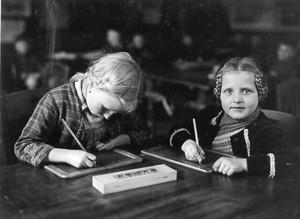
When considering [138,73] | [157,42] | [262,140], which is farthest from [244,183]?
[157,42]

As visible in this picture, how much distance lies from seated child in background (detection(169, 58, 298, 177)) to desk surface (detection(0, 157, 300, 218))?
16cm

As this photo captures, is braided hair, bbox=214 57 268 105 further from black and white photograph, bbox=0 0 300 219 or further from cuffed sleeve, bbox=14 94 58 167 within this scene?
cuffed sleeve, bbox=14 94 58 167

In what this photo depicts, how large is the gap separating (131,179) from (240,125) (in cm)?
52

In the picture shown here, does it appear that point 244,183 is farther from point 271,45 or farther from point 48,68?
point 48,68

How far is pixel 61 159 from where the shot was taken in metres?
1.20

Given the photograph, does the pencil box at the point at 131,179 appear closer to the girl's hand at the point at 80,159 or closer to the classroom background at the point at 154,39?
the girl's hand at the point at 80,159

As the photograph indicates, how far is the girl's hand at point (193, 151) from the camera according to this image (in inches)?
51.1

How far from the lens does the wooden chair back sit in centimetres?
135

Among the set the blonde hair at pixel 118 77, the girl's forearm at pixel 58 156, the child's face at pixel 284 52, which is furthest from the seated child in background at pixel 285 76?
the girl's forearm at pixel 58 156

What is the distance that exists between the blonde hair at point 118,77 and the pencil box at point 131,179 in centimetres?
29

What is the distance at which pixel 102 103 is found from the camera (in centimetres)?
133

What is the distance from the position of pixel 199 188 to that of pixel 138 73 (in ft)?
1.60

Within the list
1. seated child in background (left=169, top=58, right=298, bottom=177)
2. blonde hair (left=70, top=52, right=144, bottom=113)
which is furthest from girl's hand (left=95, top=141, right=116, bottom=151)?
seated child in background (left=169, top=58, right=298, bottom=177)

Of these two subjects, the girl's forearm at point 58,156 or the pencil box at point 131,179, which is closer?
the pencil box at point 131,179
